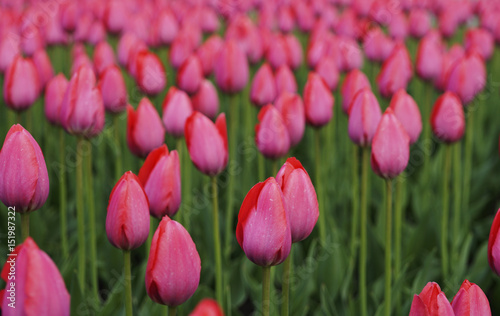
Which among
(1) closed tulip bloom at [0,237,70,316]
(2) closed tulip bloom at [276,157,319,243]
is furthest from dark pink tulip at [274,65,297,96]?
(1) closed tulip bloom at [0,237,70,316]

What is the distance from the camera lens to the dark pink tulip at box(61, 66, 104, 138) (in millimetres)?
1540

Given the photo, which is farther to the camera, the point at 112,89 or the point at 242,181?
the point at 242,181

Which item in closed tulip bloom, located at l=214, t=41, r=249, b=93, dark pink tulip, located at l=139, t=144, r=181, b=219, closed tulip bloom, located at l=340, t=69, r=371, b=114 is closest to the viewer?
dark pink tulip, located at l=139, t=144, r=181, b=219

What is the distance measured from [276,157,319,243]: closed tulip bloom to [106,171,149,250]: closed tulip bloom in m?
0.26

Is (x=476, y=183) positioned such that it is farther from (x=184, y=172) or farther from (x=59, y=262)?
(x=59, y=262)

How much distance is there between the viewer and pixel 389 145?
1429mm

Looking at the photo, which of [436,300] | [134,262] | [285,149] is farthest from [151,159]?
[134,262]

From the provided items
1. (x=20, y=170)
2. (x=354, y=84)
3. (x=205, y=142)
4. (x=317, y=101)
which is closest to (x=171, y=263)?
(x=20, y=170)

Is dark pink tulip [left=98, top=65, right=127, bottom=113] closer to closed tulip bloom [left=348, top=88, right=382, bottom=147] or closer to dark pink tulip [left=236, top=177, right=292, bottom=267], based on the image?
closed tulip bloom [left=348, top=88, right=382, bottom=147]

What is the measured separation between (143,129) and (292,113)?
446 millimetres

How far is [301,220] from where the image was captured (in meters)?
1.13

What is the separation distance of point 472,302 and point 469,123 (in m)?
1.75

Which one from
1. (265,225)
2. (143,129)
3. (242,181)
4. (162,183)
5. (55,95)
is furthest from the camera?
(242,181)

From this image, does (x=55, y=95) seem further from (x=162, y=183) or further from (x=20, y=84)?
(x=162, y=183)
